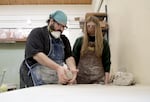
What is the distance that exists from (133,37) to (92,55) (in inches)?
18.7

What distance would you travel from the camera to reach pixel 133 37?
7.84 feet

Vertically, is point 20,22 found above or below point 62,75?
above

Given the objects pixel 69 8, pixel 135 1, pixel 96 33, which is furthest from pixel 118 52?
pixel 69 8

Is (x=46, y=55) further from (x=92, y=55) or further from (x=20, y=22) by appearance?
(x=20, y=22)

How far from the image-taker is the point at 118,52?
Result: 10.3ft

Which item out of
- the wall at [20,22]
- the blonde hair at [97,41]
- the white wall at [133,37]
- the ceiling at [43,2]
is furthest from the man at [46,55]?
the ceiling at [43,2]

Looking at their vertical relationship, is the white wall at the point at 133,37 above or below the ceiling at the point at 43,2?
below

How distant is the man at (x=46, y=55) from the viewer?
1.99 metres

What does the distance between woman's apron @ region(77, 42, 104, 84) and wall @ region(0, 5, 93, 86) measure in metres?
3.63

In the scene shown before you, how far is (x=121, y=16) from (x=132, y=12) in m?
0.51

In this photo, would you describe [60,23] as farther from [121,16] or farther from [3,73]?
[3,73]

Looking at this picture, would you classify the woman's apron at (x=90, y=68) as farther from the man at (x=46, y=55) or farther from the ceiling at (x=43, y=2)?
the ceiling at (x=43, y=2)

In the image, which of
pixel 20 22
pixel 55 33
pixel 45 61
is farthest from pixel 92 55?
pixel 20 22

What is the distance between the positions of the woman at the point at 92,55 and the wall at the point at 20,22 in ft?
11.9
